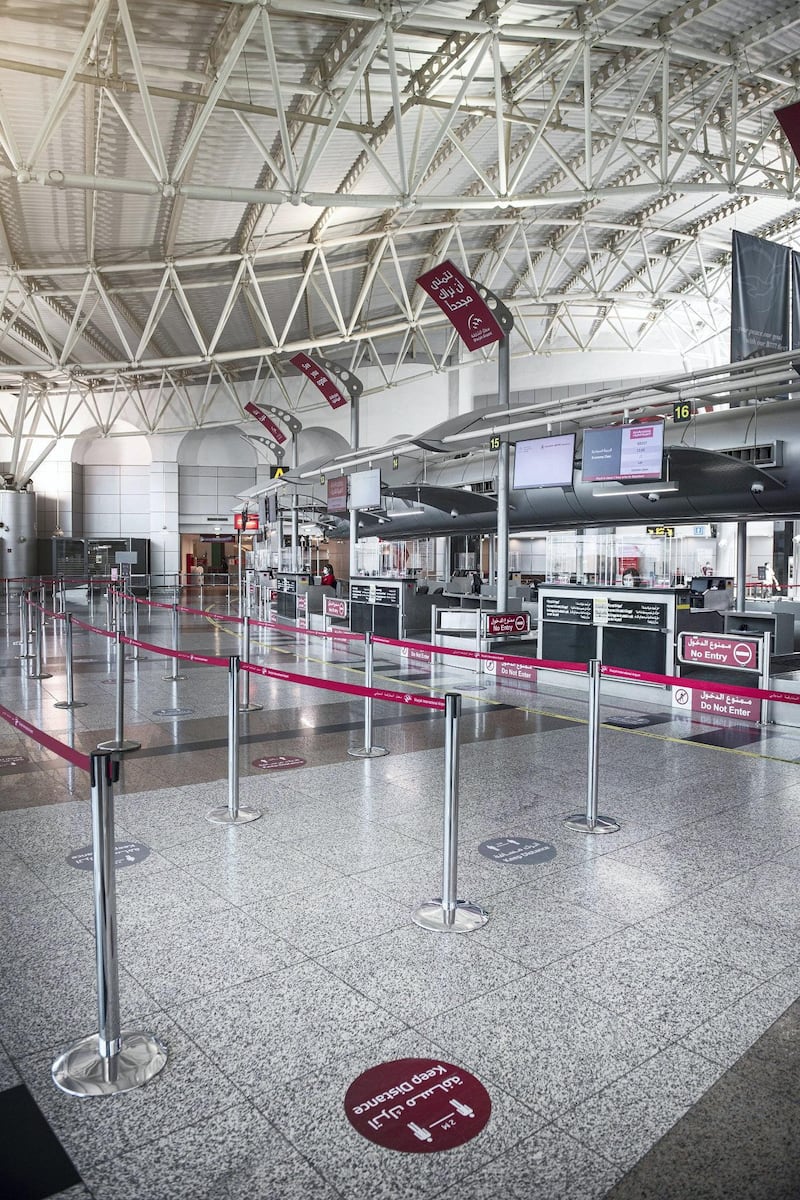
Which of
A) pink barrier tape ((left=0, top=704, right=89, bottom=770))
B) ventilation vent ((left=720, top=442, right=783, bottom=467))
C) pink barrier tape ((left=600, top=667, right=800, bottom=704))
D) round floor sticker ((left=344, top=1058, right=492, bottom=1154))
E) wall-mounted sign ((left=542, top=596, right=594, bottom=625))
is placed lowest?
round floor sticker ((left=344, top=1058, right=492, bottom=1154))

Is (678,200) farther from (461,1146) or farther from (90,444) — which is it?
(90,444)

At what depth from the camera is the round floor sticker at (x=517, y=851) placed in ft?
16.8

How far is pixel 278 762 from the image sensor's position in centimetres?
765

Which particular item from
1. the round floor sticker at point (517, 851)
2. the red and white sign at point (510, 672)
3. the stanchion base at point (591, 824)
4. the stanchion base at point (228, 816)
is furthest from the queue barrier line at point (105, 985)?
the red and white sign at point (510, 672)

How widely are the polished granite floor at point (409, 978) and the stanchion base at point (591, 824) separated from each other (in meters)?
0.13

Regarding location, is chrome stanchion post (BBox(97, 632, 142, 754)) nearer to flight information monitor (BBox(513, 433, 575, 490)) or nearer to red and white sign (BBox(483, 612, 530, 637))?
red and white sign (BBox(483, 612, 530, 637))

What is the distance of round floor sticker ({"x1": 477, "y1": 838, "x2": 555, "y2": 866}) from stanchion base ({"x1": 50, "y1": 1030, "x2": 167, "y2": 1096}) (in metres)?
2.55

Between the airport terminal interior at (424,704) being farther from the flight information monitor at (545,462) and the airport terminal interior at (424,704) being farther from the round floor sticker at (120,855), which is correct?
the flight information monitor at (545,462)

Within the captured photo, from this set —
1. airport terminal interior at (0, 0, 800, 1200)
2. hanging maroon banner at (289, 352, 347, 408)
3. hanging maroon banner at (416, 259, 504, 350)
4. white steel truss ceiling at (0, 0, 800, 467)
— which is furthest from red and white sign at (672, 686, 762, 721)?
hanging maroon banner at (289, 352, 347, 408)

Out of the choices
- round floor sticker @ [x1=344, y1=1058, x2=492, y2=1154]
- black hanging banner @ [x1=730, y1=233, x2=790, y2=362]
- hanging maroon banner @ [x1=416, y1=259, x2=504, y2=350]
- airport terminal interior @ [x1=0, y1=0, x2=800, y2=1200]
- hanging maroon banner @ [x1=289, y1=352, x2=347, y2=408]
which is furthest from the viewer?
hanging maroon banner @ [x1=289, y1=352, x2=347, y2=408]

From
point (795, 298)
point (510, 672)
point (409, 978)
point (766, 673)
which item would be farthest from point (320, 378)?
point (409, 978)

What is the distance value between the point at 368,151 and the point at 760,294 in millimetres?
7122

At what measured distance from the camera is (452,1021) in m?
3.32

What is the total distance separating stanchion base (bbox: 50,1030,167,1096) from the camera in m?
2.90
